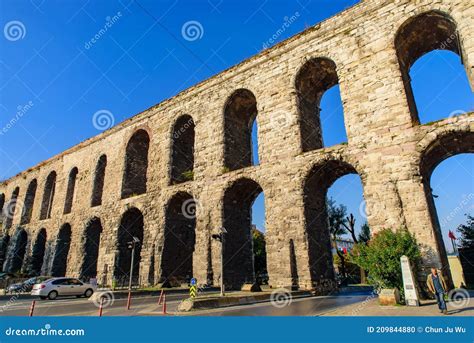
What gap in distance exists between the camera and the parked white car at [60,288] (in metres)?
15.4

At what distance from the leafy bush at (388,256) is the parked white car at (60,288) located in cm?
1396

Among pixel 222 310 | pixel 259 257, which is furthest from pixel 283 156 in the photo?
pixel 259 257

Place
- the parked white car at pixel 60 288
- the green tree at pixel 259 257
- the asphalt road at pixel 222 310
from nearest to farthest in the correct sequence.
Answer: the asphalt road at pixel 222 310 < the parked white car at pixel 60 288 < the green tree at pixel 259 257

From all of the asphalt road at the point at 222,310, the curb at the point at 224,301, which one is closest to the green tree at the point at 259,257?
the asphalt road at the point at 222,310

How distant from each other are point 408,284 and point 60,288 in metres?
15.5

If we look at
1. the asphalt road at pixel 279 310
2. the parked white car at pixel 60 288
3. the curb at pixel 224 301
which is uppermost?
the parked white car at pixel 60 288

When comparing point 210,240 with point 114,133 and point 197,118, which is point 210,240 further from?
point 114,133

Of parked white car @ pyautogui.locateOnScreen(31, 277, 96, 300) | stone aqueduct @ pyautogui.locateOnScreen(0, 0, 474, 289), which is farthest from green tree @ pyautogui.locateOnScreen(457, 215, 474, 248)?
parked white car @ pyautogui.locateOnScreen(31, 277, 96, 300)

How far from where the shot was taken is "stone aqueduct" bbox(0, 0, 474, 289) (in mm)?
11492

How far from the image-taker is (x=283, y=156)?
47.7ft

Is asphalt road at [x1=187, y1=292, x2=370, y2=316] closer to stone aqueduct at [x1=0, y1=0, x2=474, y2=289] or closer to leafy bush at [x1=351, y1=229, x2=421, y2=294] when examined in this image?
leafy bush at [x1=351, y1=229, x2=421, y2=294]

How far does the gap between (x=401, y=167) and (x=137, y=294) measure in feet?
39.3

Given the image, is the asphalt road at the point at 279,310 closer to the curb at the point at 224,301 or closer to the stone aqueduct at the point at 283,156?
the curb at the point at 224,301

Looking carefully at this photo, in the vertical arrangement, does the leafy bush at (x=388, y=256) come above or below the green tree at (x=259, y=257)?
below
